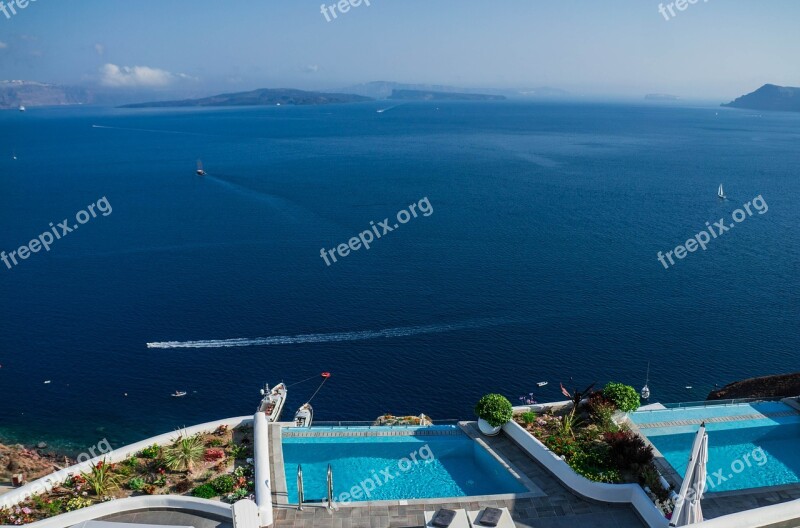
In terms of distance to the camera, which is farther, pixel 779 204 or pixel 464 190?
pixel 464 190

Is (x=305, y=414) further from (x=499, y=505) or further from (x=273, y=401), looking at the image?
(x=499, y=505)

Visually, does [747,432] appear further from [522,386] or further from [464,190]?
[464,190]

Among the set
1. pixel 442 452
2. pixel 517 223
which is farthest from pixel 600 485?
pixel 517 223

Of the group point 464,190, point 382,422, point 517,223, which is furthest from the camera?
point 464,190

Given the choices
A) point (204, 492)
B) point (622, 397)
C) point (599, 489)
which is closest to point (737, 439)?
point (622, 397)

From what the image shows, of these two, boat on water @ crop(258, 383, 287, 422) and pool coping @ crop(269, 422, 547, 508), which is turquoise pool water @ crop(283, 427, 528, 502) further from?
boat on water @ crop(258, 383, 287, 422)

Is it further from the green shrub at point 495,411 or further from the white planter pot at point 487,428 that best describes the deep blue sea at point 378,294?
the green shrub at point 495,411

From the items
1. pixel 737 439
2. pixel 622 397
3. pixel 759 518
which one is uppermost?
pixel 622 397

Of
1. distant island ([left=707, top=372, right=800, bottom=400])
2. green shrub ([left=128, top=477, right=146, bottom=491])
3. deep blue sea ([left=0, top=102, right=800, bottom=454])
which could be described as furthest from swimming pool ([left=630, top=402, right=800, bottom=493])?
green shrub ([left=128, top=477, right=146, bottom=491])
